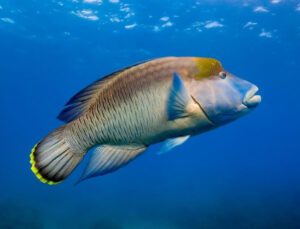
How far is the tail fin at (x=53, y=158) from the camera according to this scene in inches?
76.8

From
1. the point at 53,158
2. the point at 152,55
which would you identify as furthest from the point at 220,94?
the point at 152,55

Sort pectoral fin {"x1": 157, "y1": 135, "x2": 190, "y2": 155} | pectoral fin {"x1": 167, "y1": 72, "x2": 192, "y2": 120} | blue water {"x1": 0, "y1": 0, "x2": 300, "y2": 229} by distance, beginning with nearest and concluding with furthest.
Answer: pectoral fin {"x1": 167, "y1": 72, "x2": 192, "y2": 120} < pectoral fin {"x1": 157, "y1": 135, "x2": 190, "y2": 155} < blue water {"x1": 0, "y1": 0, "x2": 300, "y2": 229}

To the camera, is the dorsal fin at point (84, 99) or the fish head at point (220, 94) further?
the dorsal fin at point (84, 99)

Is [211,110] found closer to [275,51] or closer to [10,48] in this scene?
[275,51]

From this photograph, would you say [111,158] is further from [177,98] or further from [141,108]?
[177,98]

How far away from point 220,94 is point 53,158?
1.00m

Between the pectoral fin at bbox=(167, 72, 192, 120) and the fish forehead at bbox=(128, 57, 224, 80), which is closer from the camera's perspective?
the pectoral fin at bbox=(167, 72, 192, 120)

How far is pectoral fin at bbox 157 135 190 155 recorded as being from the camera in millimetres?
1926

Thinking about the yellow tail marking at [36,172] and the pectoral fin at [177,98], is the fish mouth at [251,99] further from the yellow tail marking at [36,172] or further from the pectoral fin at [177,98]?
the yellow tail marking at [36,172]

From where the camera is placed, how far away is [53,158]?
200 cm

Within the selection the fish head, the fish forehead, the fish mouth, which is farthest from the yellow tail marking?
the fish mouth

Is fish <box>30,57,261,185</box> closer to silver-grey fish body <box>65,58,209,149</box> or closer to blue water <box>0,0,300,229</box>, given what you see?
silver-grey fish body <box>65,58,209,149</box>

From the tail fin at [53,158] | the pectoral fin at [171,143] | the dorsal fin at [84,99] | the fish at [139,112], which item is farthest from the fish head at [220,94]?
the tail fin at [53,158]

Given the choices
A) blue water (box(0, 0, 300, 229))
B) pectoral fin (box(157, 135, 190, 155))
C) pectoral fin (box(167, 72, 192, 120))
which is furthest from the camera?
blue water (box(0, 0, 300, 229))
